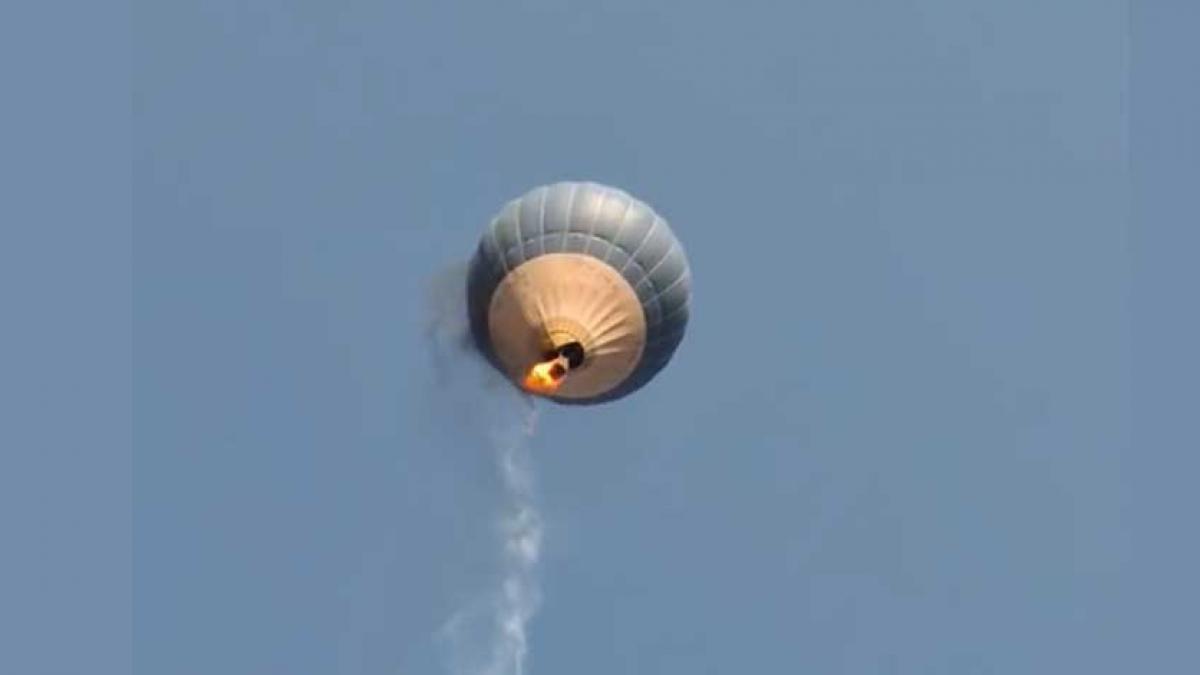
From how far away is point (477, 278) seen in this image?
94.7m

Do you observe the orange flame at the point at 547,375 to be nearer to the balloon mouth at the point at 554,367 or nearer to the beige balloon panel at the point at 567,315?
the balloon mouth at the point at 554,367

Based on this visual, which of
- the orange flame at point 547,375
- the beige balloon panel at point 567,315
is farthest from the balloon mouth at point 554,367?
the beige balloon panel at point 567,315

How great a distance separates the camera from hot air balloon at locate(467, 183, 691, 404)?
93.2m

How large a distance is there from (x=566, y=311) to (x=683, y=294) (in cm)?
356

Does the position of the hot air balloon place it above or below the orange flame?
above

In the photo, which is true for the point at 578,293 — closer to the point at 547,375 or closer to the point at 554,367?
the point at 554,367

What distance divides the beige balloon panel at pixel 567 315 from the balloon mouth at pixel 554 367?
11 centimetres

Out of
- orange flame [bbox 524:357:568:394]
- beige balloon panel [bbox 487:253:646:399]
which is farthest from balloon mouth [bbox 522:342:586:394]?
beige balloon panel [bbox 487:253:646:399]

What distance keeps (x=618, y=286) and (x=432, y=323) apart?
197 inches

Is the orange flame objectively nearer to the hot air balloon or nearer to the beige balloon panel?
the hot air balloon

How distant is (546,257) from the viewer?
93.8 meters

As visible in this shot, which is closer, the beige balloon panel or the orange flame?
the beige balloon panel

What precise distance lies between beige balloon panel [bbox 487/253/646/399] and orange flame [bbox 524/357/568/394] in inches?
5.8

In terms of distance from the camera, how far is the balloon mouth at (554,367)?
93.1m
